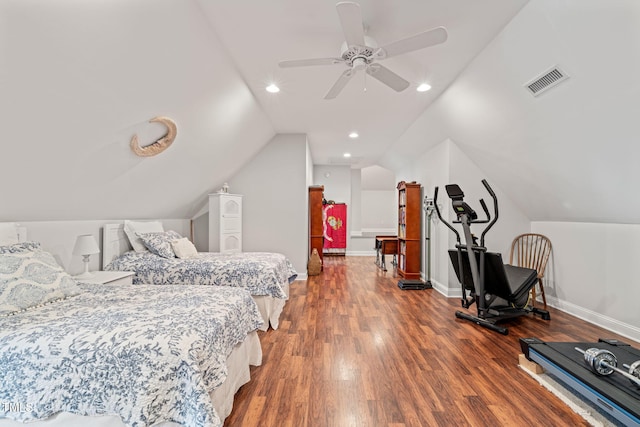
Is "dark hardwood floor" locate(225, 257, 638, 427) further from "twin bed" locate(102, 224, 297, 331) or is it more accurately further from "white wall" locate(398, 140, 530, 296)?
"white wall" locate(398, 140, 530, 296)

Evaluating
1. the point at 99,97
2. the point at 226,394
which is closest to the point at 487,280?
the point at 226,394

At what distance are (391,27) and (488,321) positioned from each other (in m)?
3.18

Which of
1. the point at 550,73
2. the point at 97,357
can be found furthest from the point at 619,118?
the point at 97,357

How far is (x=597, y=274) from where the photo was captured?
338 cm

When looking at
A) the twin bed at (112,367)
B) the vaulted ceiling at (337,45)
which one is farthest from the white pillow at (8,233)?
the vaulted ceiling at (337,45)

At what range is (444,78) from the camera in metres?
3.31

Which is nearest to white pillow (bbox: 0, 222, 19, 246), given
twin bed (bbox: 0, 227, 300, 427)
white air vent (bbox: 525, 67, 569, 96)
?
twin bed (bbox: 0, 227, 300, 427)

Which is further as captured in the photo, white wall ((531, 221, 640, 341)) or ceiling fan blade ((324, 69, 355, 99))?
white wall ((531, 221, 640, 341))

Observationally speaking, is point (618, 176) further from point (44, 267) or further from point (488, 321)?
point (44, 267)

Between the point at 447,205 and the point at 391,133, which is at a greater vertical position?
the point at 391,133

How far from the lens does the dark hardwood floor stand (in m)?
1.82

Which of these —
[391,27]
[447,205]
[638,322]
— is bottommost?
[638,322]

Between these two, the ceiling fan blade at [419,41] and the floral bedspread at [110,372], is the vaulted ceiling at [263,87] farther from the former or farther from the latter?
the floral bedspread at [110,372]

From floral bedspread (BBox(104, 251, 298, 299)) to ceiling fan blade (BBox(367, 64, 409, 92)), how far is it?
85.2 inches
